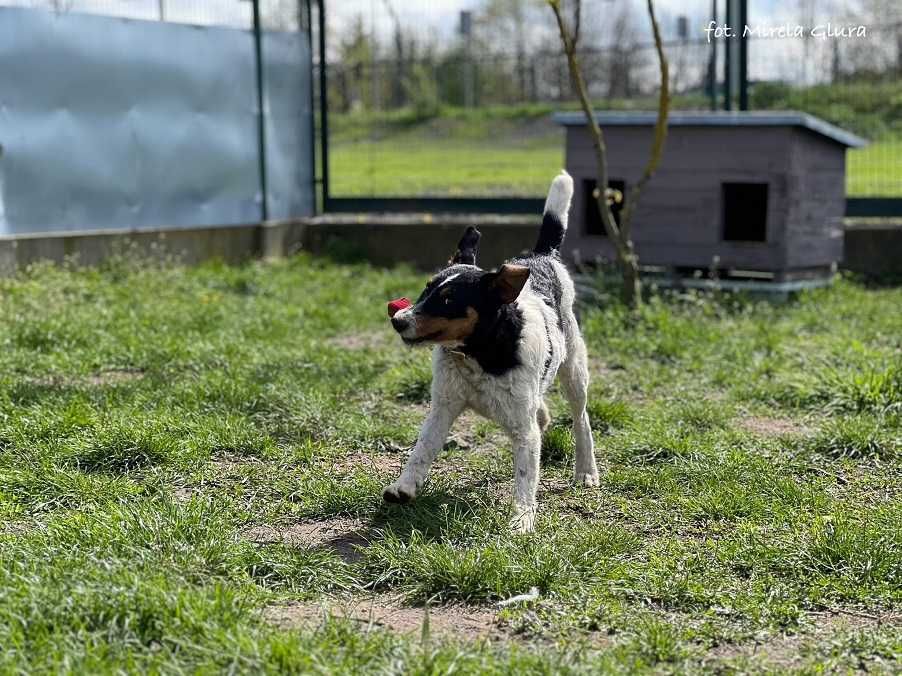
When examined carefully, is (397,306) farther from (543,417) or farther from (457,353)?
(543,417)

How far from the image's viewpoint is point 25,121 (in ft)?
30.7

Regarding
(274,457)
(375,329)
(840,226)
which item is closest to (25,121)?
(375,329)

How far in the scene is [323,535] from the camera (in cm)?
417

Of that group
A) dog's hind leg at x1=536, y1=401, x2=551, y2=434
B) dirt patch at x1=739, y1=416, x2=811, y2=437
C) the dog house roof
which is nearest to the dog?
dog's hind leg at x1=536, y1=401, x2=551, y2=434

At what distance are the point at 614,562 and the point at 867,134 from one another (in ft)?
28.0

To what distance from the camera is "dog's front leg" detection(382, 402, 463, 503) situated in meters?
4.28

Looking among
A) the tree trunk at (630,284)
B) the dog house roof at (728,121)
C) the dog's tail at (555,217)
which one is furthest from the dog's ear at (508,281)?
the dog house roof at (728,121)

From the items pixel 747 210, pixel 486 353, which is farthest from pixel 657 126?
pixel 486 353

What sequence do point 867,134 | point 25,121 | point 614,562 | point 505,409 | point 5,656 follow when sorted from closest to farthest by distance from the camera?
point 5,656 → point 614,562 → point 505,409 → point 25,121 → point 867,134

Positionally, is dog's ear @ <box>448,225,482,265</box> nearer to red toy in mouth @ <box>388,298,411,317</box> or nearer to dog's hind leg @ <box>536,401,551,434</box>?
red toy in mouth @ <box>388,298,411,317</box>

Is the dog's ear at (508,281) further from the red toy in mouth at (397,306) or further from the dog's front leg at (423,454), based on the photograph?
the dog's front leg at (423,454)

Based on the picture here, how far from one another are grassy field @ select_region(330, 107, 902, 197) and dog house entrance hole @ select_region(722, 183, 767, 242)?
2191 mm

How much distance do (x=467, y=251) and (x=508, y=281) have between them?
0.51 m

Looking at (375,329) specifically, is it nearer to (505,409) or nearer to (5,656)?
(505,409)
